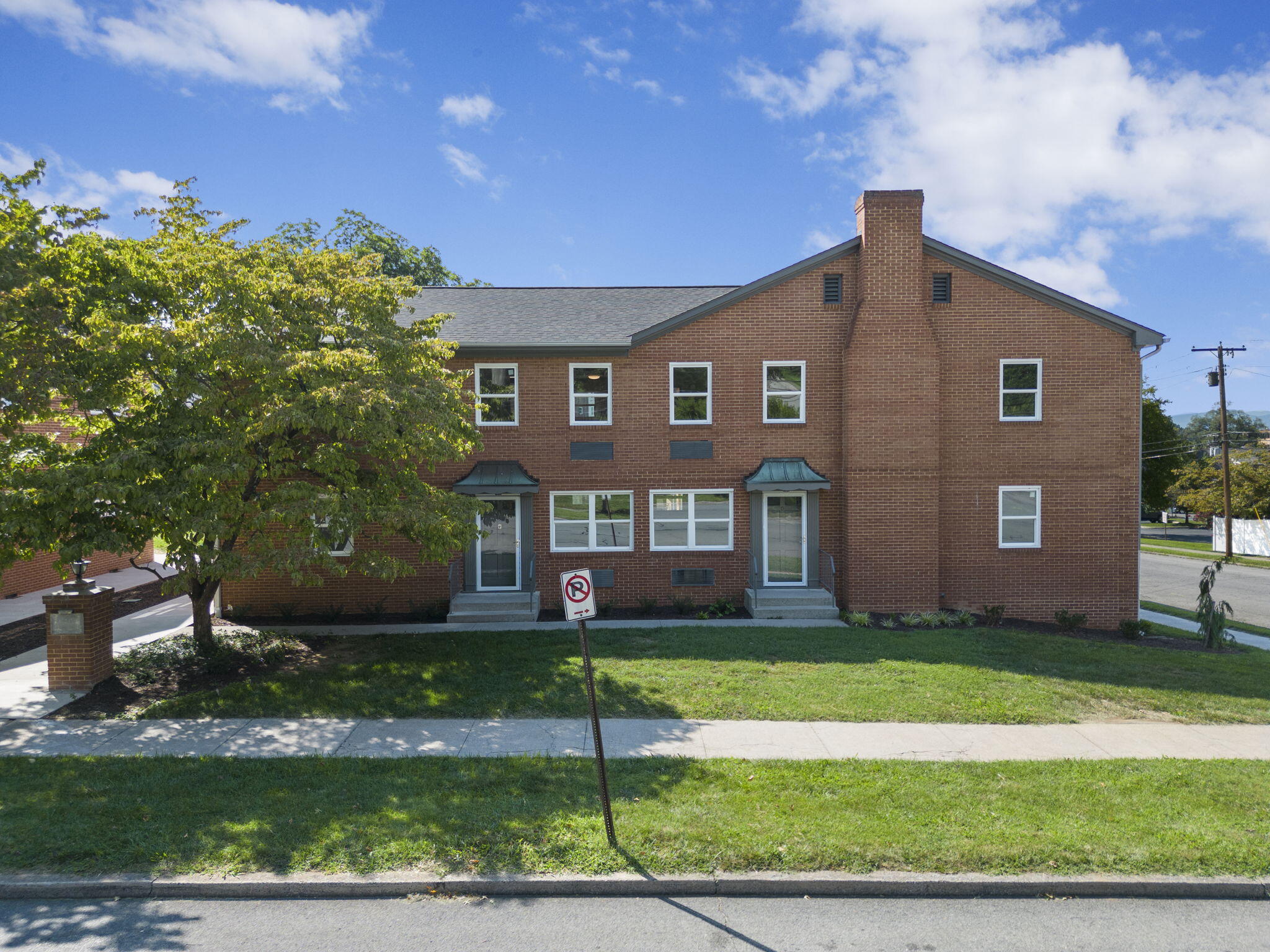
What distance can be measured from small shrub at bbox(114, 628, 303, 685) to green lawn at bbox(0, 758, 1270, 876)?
11.1 ft

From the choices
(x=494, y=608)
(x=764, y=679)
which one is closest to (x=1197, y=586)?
(x=764, y=679)

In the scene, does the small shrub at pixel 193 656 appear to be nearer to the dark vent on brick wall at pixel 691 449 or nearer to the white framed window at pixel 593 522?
the white framed window at pixel 593 522

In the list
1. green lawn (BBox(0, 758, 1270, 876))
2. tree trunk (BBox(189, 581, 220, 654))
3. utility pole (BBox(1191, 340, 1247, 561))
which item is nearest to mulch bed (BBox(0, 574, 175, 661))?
tree trunk (BBox(189, 581, 220, 654))

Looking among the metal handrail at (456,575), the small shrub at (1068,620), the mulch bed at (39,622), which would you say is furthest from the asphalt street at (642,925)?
the metal handrail at (456,575)

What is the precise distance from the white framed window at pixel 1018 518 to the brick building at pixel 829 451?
48 millimetres

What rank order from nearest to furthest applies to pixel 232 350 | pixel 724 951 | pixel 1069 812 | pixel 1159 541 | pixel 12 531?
pixel 724 951
pixel 1069 812
pixel 12 531
pixel 232 350
pixel 1159 541

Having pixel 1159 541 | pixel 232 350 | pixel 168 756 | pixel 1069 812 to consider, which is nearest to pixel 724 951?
pixel 1069 812

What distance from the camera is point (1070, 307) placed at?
15.9 metres

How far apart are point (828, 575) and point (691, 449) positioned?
4.05 m

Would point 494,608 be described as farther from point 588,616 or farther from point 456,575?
point 588,616

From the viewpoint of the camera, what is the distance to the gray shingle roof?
51.9ft

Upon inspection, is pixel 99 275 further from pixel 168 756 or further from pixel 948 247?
pixel 948 247

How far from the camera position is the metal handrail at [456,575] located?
15945mm

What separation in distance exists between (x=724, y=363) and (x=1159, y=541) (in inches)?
1685
